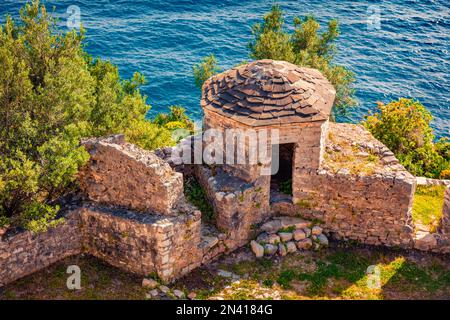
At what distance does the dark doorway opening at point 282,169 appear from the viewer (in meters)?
15.8

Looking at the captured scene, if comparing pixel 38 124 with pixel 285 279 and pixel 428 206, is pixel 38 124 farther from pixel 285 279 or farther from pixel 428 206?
pixel 428 206

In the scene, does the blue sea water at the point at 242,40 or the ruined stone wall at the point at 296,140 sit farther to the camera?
the blue sea water at the point at 242,40

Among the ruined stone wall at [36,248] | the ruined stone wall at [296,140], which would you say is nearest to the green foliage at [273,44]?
the ruined stone wall at [296,140]

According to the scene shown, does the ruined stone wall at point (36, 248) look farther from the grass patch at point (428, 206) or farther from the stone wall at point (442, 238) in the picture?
the grass patch at point (428, 206)

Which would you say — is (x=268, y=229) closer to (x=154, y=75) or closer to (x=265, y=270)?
(x=265, y=270)

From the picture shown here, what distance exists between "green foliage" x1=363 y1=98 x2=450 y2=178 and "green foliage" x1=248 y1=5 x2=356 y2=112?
14.0 feet

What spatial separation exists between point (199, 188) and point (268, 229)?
238cm

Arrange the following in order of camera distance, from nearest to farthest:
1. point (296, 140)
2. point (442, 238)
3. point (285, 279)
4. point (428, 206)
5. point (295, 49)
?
point (285, 279) → point (296, 140) → point (442, 238) → point (428, 206) → point (295, 49)

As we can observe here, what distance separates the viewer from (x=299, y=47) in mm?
26391

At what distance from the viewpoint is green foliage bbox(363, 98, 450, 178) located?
2081 centimetres

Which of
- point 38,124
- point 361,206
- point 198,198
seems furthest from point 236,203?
point 38,124

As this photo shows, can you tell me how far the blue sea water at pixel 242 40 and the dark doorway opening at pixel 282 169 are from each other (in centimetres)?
1775

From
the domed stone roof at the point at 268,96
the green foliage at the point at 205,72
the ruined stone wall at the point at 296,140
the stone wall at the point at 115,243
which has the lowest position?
the stone wall at the point at 115,243

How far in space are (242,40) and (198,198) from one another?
2868 cm
